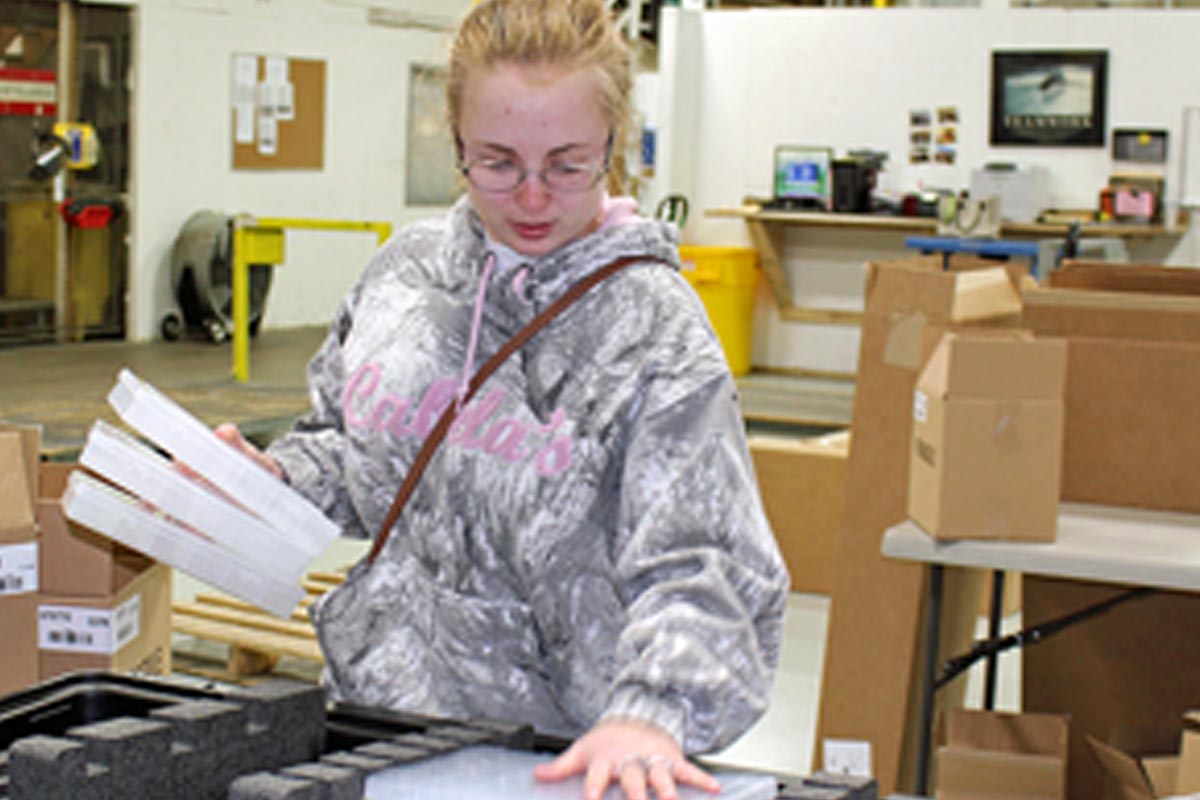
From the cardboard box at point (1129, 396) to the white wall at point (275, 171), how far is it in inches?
165

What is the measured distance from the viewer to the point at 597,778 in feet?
3.04

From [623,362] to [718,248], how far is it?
7.68 meters

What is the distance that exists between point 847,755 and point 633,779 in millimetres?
2155

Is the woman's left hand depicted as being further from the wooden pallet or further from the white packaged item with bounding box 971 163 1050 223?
the white packaged item with bounding box 971 163 1050 223

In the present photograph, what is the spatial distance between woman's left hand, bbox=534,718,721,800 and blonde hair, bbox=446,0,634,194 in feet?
1.71

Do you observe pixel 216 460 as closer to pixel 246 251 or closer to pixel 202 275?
pixel 246 251

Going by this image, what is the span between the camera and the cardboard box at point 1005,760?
242 cm

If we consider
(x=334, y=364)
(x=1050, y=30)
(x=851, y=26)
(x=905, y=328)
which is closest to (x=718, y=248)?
(x=851, y=26)

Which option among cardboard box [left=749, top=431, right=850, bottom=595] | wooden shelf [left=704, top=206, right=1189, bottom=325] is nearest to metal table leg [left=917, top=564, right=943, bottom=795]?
cardboard box [left=749, top=431, right=850, bottom=595]

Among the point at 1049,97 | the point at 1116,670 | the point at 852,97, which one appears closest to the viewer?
the point at 1116,670

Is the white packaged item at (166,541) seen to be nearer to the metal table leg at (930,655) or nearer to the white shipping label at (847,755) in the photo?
the metal table leg at (930,655)

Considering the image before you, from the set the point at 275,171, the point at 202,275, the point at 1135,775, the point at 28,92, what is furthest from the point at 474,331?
the point at 275,171

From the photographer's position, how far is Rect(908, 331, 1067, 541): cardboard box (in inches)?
94.8

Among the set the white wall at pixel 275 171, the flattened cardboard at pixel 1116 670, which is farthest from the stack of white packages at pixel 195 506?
the white wall at pixel 275 171
